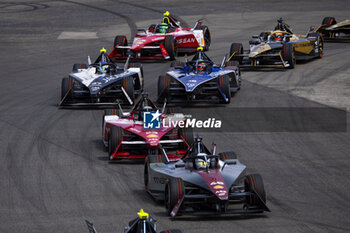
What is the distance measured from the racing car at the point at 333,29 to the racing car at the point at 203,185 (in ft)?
75.0

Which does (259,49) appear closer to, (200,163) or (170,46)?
(170,46)

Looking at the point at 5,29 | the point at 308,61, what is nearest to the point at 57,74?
the point at 308,61

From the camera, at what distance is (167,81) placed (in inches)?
928

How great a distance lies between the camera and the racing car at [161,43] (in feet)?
103

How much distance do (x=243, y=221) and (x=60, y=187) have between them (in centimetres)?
430

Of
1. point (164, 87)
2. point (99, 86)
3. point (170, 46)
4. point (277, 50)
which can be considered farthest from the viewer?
point (170, 46)

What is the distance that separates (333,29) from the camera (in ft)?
119

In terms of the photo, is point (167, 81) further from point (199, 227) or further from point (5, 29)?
point (5, 29)

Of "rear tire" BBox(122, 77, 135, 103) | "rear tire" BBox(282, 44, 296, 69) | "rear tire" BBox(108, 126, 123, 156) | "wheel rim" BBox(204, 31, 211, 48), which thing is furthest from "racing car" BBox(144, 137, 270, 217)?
"wheel rim" BBox(204, 31, 211, 48)

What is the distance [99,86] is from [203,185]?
10240 millimetres

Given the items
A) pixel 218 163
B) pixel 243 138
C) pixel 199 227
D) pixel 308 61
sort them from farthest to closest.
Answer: pixel 308 61, pixel 243 138, pixel 218 163, pixel 199 227

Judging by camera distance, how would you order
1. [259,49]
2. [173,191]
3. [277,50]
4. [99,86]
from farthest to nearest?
[277,50], [259,49], [99,86], [173,191]

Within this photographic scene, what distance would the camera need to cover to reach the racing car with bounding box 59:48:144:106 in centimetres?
2305

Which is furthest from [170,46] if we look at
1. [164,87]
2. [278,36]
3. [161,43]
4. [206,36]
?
[164,87]
